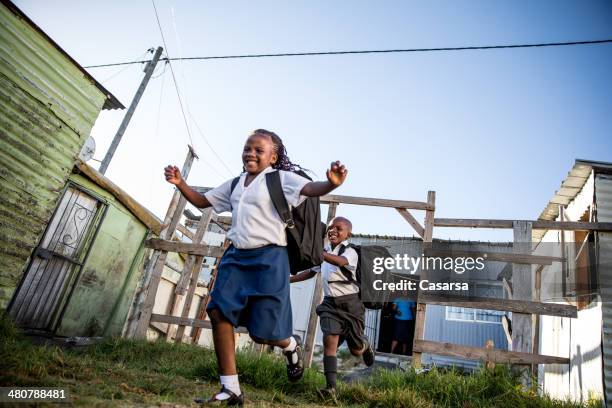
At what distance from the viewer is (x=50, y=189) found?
5.57 meters

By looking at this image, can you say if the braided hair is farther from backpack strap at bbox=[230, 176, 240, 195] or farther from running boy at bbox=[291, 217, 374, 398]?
running boy at bbox=[291, 217, 374, 398]

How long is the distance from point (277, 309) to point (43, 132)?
4.85m

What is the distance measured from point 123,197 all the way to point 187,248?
247 centimetres

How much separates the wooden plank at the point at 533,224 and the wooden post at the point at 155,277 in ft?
14.1

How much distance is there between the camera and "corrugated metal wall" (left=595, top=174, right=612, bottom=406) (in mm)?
4852

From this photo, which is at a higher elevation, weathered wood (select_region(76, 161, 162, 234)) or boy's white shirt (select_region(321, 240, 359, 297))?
weathered wood (select_region(76, 161, 162, 234))

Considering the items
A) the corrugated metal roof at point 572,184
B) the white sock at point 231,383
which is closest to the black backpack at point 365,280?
the white sock at point 231,383

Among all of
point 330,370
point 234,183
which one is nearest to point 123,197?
point 234,183

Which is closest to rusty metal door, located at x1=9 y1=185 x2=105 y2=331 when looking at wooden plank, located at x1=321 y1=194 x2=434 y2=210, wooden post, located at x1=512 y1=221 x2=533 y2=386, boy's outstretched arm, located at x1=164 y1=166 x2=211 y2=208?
wooden plank, located at x1=321 y1=194 x2=434 y2=210

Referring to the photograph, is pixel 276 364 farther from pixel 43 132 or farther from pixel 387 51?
pixel 387 51

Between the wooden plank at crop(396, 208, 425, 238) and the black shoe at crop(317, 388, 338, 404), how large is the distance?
9.51ft

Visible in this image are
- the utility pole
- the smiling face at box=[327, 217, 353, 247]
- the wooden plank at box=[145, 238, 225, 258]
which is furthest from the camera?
the utility pole

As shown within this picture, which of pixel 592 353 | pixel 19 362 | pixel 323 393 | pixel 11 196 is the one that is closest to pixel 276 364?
pixel 323 393

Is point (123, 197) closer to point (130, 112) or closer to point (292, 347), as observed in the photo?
point (292, 347)
